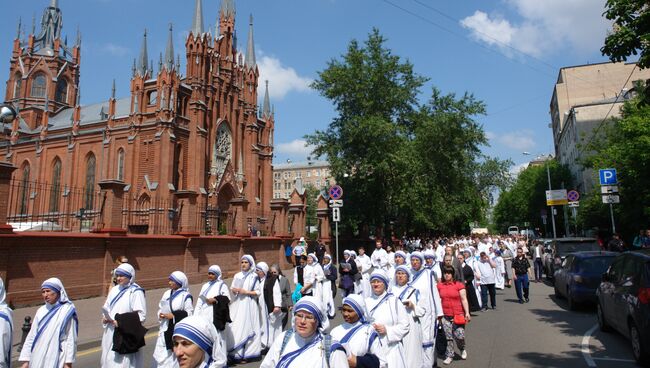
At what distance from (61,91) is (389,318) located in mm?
67207

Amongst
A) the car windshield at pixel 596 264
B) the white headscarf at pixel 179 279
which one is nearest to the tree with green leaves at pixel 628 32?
the car windshield at pixel 596 264

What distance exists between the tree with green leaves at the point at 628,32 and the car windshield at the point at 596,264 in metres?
5.39

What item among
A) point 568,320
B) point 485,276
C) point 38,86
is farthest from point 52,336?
point 38,86

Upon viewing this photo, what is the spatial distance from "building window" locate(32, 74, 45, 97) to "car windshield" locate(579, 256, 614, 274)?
212 ft

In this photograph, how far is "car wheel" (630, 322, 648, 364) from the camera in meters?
6.64

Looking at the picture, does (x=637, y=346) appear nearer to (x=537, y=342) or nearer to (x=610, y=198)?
(x=537, y=342)

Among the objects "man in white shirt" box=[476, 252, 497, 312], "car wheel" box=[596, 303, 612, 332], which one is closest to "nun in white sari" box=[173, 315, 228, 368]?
"car wheel" box=[596, 303, 612, 332]

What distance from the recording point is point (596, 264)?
467 inches

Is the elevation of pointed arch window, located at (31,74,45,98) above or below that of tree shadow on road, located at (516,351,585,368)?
above

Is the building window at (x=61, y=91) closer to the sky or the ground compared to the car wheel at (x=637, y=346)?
closer to the sky

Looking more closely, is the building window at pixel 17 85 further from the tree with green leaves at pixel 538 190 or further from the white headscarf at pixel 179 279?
the tree with green leaves at pixel 538 190

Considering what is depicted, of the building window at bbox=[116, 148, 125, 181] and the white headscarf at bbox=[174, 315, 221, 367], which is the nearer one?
→ the white headscarf at bbox=[174, 315, 221, 367]

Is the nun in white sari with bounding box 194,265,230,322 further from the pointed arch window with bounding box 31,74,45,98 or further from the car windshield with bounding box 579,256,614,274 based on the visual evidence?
the pointed arch window with bounding box 31,74,45,98

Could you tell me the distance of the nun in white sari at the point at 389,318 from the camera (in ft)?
14.5
